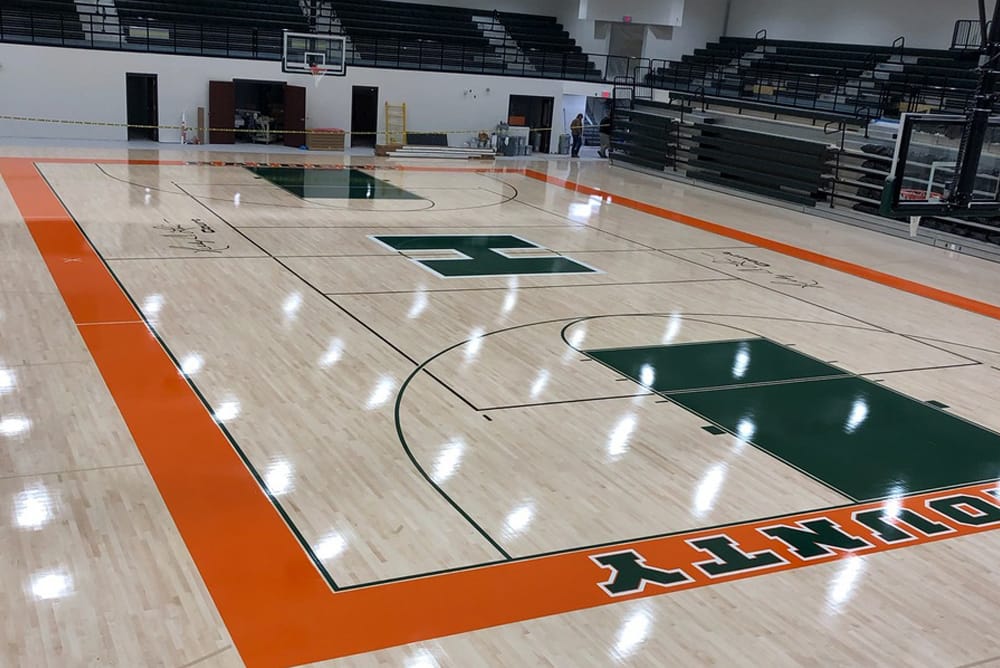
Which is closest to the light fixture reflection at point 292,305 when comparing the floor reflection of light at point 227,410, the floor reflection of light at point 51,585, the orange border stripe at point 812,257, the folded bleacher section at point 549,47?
the floor reflection of light at point 227,410

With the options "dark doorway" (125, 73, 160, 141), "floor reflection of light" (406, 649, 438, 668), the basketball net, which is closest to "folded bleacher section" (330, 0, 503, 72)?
the basketball net

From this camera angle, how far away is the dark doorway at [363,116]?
2817cm

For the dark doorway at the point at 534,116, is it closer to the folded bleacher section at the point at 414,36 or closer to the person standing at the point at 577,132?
the person standing at the point at 577,132

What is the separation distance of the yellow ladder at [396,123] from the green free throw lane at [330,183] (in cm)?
513

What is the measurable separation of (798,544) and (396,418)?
3.17 meters

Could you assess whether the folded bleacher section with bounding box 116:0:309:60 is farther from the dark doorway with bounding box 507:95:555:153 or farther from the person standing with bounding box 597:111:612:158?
the person standing with bounding box 597:111:612:158

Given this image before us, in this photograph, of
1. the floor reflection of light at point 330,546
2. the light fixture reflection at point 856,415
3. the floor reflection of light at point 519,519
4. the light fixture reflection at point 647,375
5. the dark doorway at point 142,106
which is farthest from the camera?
the dark doorway at point 142,106

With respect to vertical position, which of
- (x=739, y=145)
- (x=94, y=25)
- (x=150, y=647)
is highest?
(x=94, y=25)

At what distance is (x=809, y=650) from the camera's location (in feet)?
16.6

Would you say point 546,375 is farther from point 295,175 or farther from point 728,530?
point 295,175

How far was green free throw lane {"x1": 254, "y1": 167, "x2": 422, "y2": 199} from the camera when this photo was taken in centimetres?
1878

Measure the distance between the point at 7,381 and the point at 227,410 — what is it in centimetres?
186

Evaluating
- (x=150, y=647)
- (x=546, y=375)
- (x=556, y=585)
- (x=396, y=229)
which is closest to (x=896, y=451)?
(x=546, y=375)

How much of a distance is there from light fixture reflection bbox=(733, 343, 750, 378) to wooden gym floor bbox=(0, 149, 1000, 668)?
0.04 m
